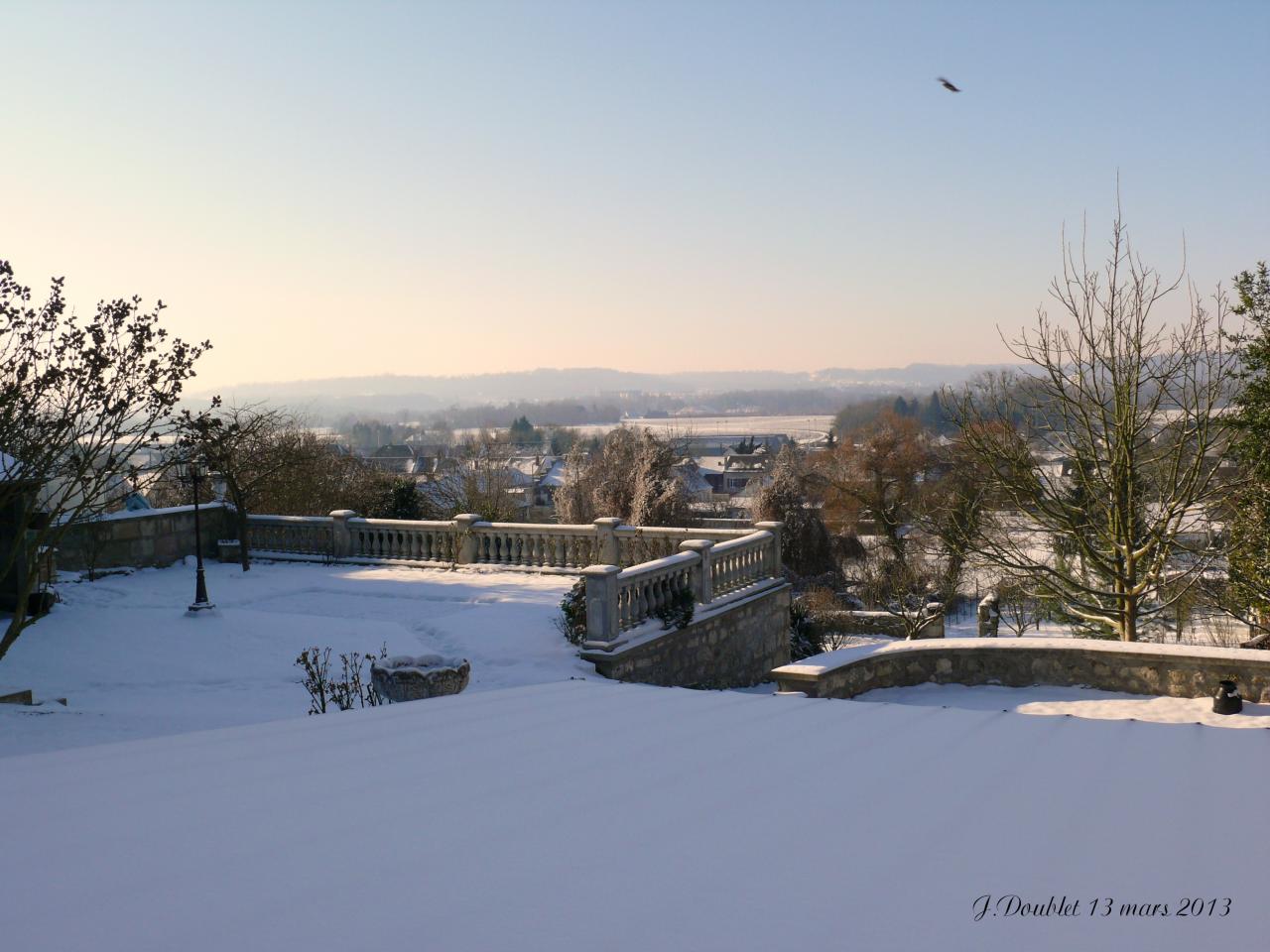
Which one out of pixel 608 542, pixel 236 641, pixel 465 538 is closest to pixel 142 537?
pixel 465 538

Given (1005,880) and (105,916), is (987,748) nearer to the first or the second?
(1005,880)

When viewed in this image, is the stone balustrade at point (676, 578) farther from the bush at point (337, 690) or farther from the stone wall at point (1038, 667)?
the bush at point (337, 690)

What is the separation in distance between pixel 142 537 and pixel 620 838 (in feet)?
53.4

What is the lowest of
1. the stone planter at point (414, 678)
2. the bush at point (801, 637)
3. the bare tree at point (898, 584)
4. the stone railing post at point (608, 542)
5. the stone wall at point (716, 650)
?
the bare tree at point (898, 584)

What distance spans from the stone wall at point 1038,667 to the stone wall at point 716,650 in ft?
7.36

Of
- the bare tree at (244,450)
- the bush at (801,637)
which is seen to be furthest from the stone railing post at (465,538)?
the bush at (801,637)

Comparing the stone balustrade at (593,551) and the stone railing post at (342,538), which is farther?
the stone railing post at (342,538)

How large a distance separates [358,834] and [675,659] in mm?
9354

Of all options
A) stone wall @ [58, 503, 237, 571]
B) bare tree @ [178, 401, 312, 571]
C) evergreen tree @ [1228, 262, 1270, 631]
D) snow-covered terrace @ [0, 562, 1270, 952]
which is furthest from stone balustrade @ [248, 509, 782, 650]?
evergreen tree @ [1228, 262, 1270, 631]

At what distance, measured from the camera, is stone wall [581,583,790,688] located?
38.7ft

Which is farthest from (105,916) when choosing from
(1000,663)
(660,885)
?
(1000,663)

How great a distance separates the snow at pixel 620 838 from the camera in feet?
9.27

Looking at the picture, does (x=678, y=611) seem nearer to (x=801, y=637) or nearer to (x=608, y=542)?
(x=608, y=542)

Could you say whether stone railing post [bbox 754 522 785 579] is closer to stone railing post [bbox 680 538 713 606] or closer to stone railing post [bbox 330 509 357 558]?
stone railing post [bbox 680 538 713 606]
